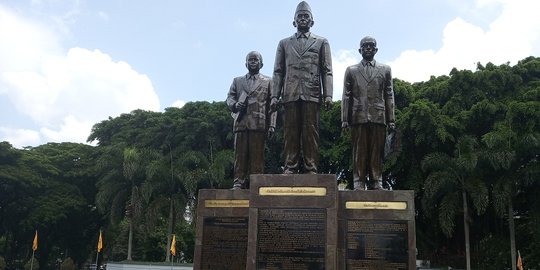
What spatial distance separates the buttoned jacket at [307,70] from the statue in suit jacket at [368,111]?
47 centimetres

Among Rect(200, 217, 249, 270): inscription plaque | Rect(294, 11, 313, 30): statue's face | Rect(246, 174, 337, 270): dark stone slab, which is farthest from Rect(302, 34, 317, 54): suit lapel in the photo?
Rect(200, 217, 249, 270): inscription plaque

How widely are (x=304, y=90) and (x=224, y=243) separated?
2.95 meters

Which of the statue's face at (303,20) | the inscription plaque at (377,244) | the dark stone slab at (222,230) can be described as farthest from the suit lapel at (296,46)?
the inscription plaque at (377,244)

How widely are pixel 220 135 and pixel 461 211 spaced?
13.4 metres

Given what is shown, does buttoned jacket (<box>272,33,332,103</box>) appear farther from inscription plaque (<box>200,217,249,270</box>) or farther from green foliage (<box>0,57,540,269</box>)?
green foliage (<box>0,57,540,269</box>)

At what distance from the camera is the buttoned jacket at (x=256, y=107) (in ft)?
33.3

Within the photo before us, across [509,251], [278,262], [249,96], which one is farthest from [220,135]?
[278,262]

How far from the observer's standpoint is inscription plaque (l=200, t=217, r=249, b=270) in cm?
917

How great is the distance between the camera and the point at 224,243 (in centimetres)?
935

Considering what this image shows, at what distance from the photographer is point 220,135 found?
30.2 metres

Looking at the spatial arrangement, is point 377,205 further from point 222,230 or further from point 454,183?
point 454,183

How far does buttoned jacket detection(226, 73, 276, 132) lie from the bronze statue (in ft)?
3.05

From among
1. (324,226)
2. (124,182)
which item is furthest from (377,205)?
(124,182)

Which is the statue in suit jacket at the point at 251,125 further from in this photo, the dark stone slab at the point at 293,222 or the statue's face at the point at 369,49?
the statue's face at the point at 369,49
